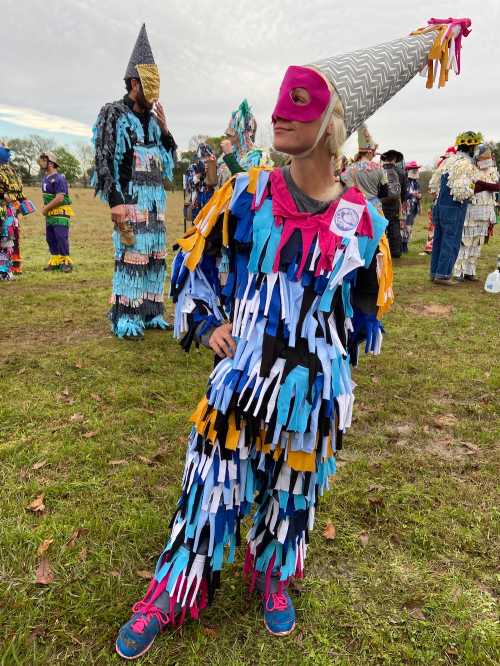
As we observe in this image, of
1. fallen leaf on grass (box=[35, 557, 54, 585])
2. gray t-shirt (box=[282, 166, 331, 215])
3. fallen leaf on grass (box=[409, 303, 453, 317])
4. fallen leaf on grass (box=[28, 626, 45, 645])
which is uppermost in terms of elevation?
gray t-shirt (box=[282, 166, 331, 215])

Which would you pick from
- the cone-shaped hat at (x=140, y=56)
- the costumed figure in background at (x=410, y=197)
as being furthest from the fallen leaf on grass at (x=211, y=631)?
the costumed figure in background at (x=410, y=197)

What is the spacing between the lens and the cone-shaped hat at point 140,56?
13.6ft

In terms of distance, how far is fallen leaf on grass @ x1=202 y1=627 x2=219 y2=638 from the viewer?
190cm

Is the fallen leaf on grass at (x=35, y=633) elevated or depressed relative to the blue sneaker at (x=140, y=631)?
depressed

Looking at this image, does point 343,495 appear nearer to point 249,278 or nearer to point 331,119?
point 249,278

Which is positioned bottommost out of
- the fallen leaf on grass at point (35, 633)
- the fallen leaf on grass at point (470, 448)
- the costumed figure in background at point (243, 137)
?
the fallen leaf on grass at point (35, 633)

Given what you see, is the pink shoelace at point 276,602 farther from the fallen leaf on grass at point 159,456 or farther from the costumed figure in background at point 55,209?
the costumed figure in background at point 55,209

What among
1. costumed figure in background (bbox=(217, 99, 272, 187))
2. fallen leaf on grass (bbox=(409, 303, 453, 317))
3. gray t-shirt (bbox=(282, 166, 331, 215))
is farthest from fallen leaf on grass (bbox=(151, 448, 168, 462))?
fallen leaf on grass (bbox=(409, 303, 453, 317))

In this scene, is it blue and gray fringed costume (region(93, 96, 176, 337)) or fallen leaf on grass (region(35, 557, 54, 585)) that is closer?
fallen leaf on grass (region(35, 557, 54, 585))

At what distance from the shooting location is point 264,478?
1820 millimetres

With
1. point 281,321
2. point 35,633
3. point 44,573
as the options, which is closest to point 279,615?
point 35,633

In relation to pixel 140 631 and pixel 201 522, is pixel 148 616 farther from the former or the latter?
pixel 201 522

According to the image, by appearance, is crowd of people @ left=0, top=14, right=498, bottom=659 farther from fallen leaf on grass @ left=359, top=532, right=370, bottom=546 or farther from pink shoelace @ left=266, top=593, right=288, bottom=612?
fallen leaf on grass @ left=359, top=532, right=370, bottom=546

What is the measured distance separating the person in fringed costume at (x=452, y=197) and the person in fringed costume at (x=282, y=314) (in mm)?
6091
